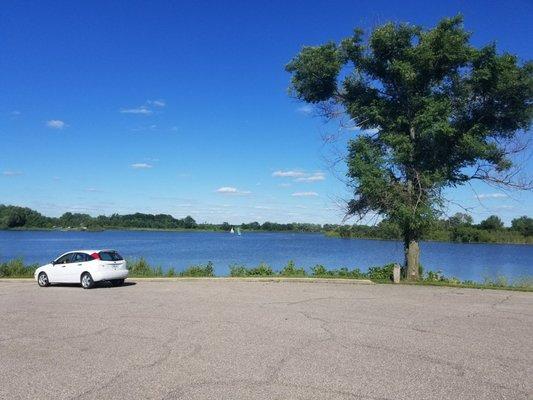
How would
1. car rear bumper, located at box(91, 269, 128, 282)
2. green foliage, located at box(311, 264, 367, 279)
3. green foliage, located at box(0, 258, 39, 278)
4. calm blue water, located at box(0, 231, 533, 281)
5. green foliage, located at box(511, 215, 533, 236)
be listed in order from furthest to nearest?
1. green foliage, located at box(511, 215, 533, 236)
2. calm blue water, located at box(0, 231, 533, 281)
3. green foliage, located at box(0, 258, 39, 278)
4. green foliage, located at box(311, 264, 367, 279)
5. car rear bumper, located at box(91, 269, 128, 282)

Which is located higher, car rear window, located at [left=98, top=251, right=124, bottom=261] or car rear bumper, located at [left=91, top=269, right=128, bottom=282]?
A: car rear window, located at [left=98, top=251, right=124, bottom=261]

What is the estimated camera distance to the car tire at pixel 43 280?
66.7 ft

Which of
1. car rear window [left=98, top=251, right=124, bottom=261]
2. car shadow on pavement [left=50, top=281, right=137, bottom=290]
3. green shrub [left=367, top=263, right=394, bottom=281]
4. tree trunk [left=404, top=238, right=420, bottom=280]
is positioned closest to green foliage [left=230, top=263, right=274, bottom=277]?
green shrub [left=367, top=263, right=394, bottom=281]

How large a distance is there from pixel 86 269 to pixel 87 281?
1.51 ft

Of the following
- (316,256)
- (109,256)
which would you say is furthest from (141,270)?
(316,256)

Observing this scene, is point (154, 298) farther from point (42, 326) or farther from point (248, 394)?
point (248, 394)

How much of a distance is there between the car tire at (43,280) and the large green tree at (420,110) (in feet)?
42.8

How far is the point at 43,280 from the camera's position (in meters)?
20.4

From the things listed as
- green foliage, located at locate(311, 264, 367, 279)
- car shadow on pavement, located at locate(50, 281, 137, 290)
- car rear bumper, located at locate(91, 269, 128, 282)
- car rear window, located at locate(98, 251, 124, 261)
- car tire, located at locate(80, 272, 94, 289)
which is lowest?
car shadow on pavement, located at locate(50, 281, 137, 290)

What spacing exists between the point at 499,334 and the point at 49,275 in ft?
55.5

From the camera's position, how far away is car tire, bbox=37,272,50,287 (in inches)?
801

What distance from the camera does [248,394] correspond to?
6.16 meters

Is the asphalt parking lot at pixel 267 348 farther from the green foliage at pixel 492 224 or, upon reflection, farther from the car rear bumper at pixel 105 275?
the green foliage at pixel 492 224

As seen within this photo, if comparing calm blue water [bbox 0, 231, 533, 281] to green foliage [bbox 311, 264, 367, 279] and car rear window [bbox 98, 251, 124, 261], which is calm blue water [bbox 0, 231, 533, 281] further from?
car rear window [bbox 98, 251, 124, 261]
